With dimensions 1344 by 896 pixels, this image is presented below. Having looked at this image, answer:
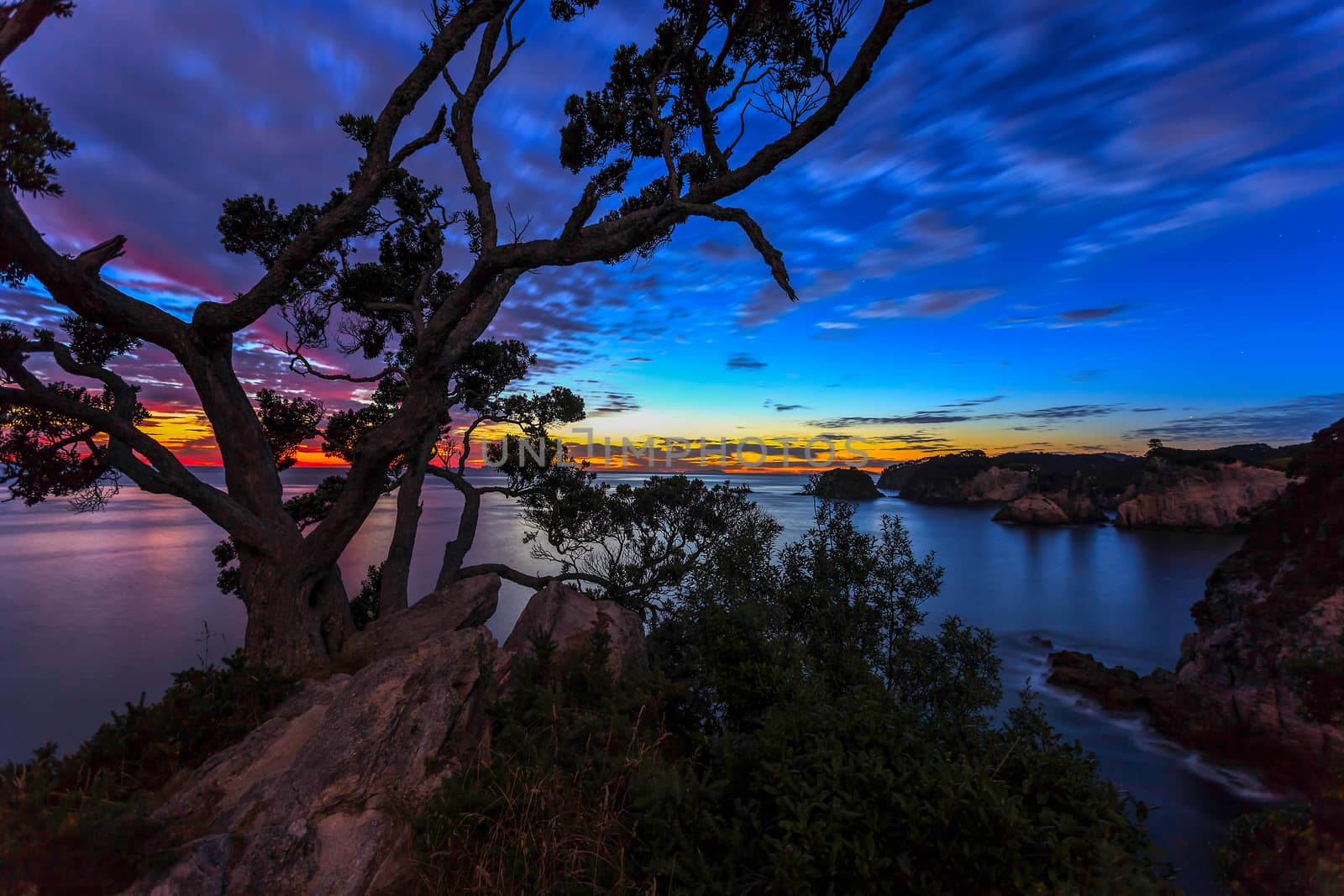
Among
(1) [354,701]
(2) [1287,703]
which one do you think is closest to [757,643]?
(1) [354,701]

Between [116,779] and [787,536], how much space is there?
43.8 m

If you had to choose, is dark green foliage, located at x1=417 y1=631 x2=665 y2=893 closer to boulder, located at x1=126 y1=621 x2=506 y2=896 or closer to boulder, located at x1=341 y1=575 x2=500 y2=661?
boulder, located at x1=126 y1=621 x2=506 y2=896

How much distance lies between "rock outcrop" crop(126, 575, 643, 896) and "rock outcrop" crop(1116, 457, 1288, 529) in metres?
61.2

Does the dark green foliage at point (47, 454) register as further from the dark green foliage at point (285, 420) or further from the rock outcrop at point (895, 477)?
the rock outcrop at point (895, 477)

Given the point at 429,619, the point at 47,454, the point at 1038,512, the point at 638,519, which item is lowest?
the point at 1038,512

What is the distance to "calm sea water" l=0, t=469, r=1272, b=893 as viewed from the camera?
61.9ft

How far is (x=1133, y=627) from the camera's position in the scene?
3438 cm

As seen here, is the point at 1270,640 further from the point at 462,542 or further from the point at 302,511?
the point at 302,511

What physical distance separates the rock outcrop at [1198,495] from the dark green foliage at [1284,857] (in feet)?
158

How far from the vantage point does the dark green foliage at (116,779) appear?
3072 mm

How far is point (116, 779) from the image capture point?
15.7 ft

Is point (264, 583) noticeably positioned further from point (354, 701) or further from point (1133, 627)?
point (1133, 627)

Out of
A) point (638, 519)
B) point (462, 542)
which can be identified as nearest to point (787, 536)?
point (638, 519)

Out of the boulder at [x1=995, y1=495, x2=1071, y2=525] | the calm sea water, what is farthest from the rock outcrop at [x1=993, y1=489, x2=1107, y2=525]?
the calm sea water
